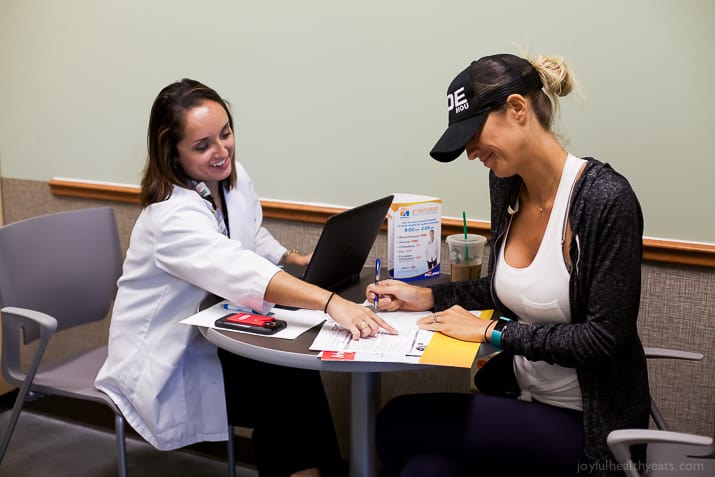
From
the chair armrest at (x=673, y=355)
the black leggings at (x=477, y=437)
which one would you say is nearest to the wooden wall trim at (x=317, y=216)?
the chair armrest at (x=673, y=355)

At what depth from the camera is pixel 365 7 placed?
93.2 inches

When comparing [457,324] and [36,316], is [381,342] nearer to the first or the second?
[457,324]

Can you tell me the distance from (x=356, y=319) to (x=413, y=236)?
19.0 inches

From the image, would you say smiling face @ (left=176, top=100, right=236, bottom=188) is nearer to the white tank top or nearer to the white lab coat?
the white lab coat

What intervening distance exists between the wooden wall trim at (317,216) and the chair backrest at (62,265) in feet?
1.33

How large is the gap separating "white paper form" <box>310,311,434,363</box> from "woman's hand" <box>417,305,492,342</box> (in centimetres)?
2

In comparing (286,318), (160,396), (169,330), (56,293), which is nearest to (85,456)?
(56,293)

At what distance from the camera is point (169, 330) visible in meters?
2.07

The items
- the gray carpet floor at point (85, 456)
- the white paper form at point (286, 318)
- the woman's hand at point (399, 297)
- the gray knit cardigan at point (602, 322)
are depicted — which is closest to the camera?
the gray knit cardigan at point (602, 322)

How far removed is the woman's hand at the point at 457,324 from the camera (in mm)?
1673

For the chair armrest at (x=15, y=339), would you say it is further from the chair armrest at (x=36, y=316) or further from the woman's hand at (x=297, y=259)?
the woman's hand at (x=297, y=259)

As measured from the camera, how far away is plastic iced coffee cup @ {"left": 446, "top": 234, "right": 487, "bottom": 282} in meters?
2.12

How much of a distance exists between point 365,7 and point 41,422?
2.14 m

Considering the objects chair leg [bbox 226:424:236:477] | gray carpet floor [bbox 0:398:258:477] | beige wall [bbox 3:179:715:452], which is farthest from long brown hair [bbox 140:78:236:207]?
beige wall [bbox 3:179:715:452]
